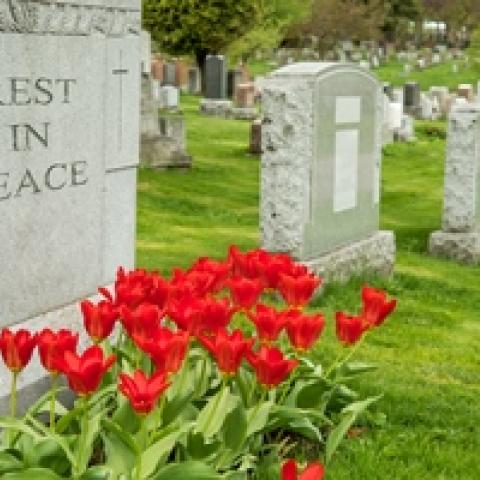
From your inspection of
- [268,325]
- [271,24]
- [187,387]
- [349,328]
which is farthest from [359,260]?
[271,24]

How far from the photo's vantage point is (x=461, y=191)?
1037 cm

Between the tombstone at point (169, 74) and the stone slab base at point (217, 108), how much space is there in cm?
848

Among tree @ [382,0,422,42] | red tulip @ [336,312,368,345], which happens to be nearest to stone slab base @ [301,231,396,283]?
red tulip @ [336,312,368,345]

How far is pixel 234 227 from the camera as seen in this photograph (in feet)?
35.8

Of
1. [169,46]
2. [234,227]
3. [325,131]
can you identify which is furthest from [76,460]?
[169,46]

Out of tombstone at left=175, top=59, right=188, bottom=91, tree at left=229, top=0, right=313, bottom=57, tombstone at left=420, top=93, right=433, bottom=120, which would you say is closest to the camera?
tombstone at left=420, top=93, right=433, bottom=120

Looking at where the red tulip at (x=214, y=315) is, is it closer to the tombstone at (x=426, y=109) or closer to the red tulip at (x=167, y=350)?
the red tulip at (x=167, y=350)

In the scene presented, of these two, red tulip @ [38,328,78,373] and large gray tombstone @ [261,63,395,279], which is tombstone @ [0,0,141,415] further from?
large gray tombstone @ [261,63,395,279]

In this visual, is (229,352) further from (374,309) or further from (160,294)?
(374,309)

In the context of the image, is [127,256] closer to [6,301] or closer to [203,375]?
[6,301]

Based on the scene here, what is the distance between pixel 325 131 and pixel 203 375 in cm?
402

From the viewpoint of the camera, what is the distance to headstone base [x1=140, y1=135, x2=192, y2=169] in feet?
46.4

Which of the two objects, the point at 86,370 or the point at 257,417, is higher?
the point at 86,370

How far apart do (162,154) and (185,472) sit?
11.6m
